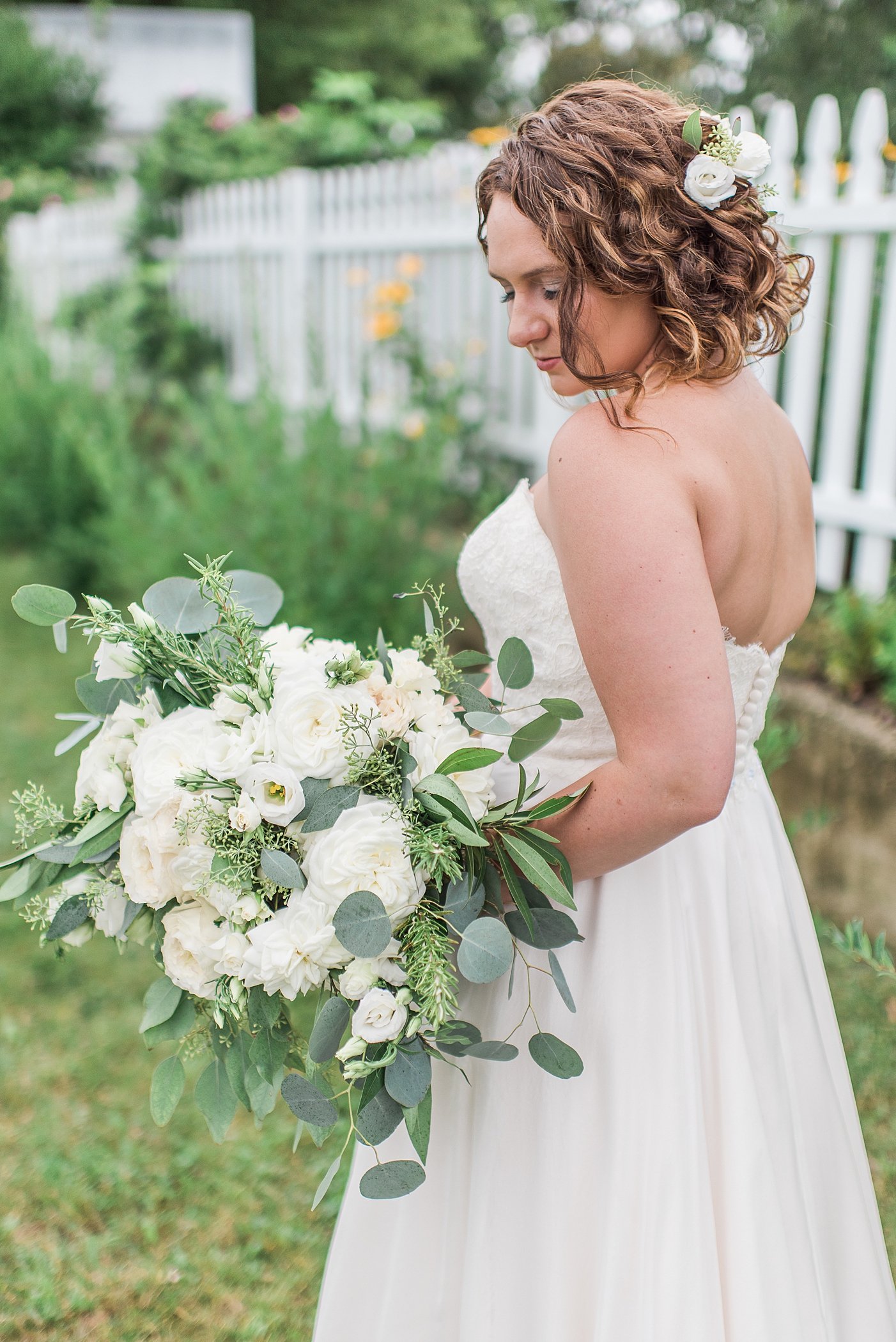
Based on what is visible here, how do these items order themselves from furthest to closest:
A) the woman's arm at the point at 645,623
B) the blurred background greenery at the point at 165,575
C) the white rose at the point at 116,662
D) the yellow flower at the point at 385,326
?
1. the yellow flower at the point at 385,326
2. the blurred background greenery at the point at 165,575
3. the white rose at the point at 116,662
4. the woman's arm at the point at 645,623

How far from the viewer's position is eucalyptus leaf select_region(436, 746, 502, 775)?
116 centimetres

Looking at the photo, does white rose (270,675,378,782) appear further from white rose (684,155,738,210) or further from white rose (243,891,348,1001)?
white rose (684,155,738,210)

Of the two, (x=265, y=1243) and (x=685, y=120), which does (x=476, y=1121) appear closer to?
(x=265, y=1243)

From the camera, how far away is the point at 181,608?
1.34m

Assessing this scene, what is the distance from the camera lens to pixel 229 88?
1864 centimetres

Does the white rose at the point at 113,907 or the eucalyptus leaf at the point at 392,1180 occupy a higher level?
the white rose at the point at 113,907

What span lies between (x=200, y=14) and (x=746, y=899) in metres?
21.3

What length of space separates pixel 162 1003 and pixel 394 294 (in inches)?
168

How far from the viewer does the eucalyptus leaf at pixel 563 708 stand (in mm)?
1142

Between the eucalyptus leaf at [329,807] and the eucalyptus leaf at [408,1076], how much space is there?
0.90ft

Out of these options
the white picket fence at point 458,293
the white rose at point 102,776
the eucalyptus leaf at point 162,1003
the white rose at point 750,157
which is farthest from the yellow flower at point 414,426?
the eucalyptus leaf at point 162,1003

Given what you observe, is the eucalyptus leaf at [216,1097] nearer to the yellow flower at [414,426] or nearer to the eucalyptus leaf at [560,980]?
the eucalyptus leaf at [560,980]

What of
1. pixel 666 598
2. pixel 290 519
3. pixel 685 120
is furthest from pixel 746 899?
pixel 290 519

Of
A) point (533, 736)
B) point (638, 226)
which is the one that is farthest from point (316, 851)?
point (638, 226)
